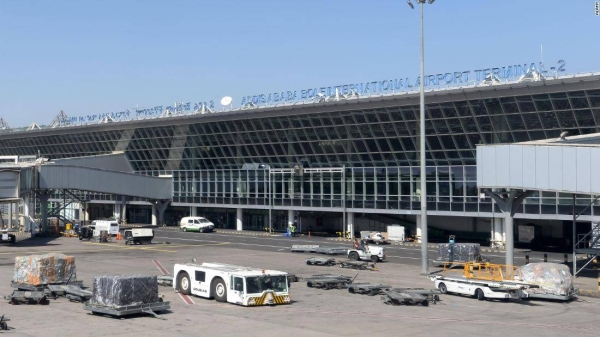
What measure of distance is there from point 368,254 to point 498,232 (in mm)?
23248

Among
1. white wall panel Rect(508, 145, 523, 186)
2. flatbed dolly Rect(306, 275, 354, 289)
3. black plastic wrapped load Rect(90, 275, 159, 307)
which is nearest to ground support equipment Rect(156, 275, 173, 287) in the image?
flatbed dolly Rect(306, 275, 354, 289)

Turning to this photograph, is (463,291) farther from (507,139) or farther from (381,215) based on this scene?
(381,215)

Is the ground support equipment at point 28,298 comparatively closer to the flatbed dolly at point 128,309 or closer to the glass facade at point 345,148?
the flatbed dolly at point 128,309

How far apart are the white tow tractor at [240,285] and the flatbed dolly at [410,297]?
5122mm

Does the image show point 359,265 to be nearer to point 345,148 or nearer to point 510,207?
point 510,207

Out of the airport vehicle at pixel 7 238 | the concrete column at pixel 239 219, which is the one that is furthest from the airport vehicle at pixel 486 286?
the concrete column at pixel 239 219

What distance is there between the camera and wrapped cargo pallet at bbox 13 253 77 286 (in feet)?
125

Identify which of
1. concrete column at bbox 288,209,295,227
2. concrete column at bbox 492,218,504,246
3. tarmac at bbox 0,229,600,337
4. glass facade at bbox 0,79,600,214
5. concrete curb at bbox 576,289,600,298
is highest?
glass facade at bbox 0,79,600,214

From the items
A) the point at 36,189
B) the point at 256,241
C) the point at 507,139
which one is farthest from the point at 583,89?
the point at 36,189

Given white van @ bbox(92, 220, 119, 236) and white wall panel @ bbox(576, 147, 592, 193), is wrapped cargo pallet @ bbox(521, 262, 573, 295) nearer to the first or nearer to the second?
white wall panel @ bbox(576, 147, 592, 193)

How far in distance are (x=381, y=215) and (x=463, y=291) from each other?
2117 inches

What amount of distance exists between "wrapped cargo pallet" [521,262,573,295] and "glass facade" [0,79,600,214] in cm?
2902

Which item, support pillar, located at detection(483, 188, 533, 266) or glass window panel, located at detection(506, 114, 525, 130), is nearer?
support pillar, located at detection(483, 188, 533, 266)

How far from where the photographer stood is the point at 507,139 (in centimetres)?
7312
